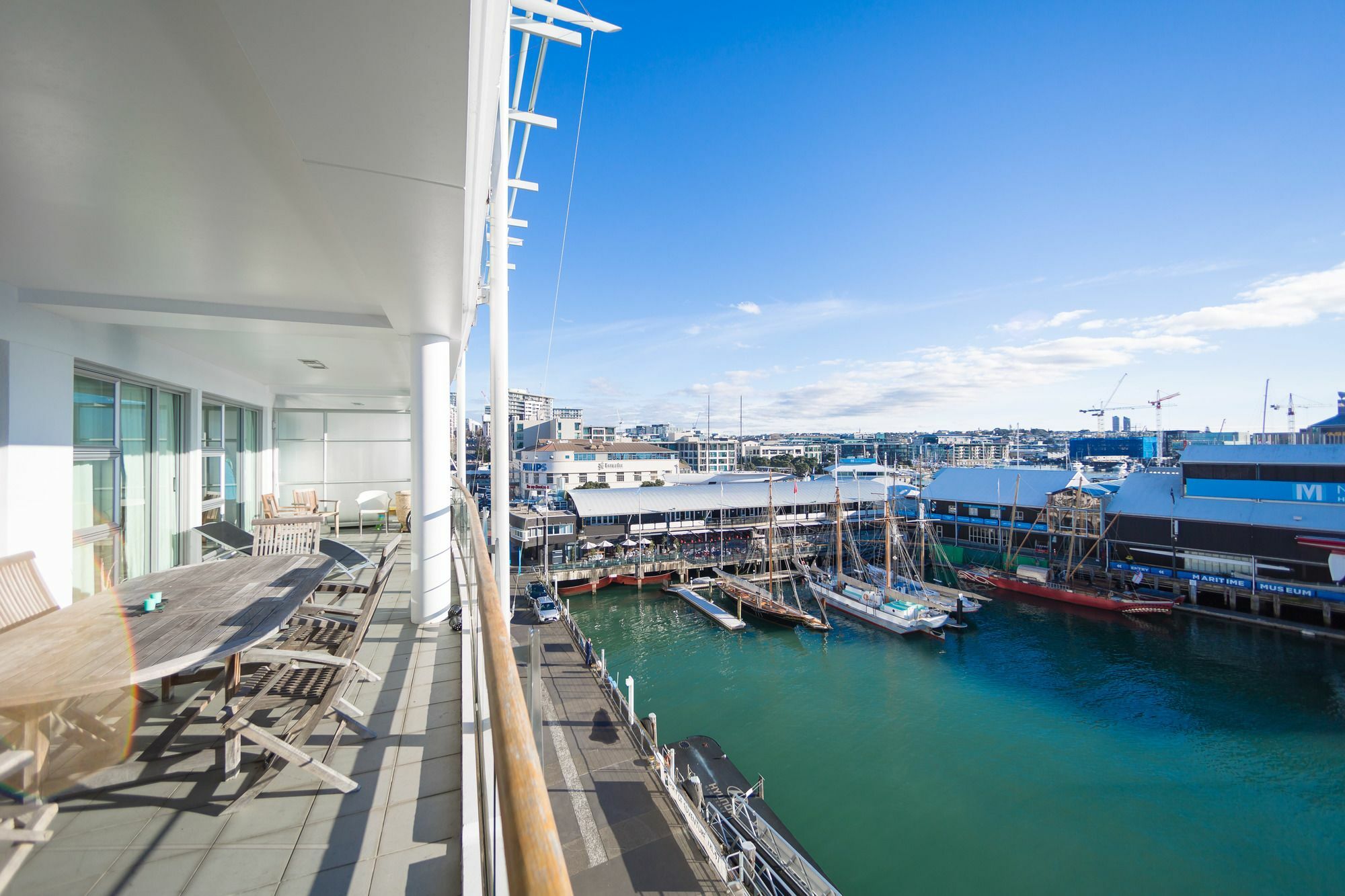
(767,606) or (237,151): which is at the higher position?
(237,151)

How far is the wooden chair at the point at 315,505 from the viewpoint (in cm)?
707

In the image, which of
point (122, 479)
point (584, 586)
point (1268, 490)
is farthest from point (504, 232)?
point (1268, 490)

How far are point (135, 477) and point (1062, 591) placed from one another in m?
23.6

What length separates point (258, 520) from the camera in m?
4.04

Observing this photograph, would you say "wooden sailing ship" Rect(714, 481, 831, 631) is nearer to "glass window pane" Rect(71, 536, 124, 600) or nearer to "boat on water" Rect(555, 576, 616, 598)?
"boat on water" Rect(555, 576, 616, 598)

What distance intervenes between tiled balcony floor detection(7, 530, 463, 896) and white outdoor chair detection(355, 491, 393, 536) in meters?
6.06

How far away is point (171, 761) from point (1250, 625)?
80.8 ft

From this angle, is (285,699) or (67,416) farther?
(67,416)

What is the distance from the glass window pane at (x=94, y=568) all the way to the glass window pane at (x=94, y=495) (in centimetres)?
16

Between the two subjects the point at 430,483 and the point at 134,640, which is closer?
the point at 134,640

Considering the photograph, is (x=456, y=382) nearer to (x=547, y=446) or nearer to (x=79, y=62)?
(x=79, y=62)

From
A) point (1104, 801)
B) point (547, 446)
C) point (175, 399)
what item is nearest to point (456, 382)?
point (175, 399)

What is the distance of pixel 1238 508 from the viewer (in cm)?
1733

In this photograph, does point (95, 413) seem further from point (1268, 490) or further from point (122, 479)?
point (1268, 490)
